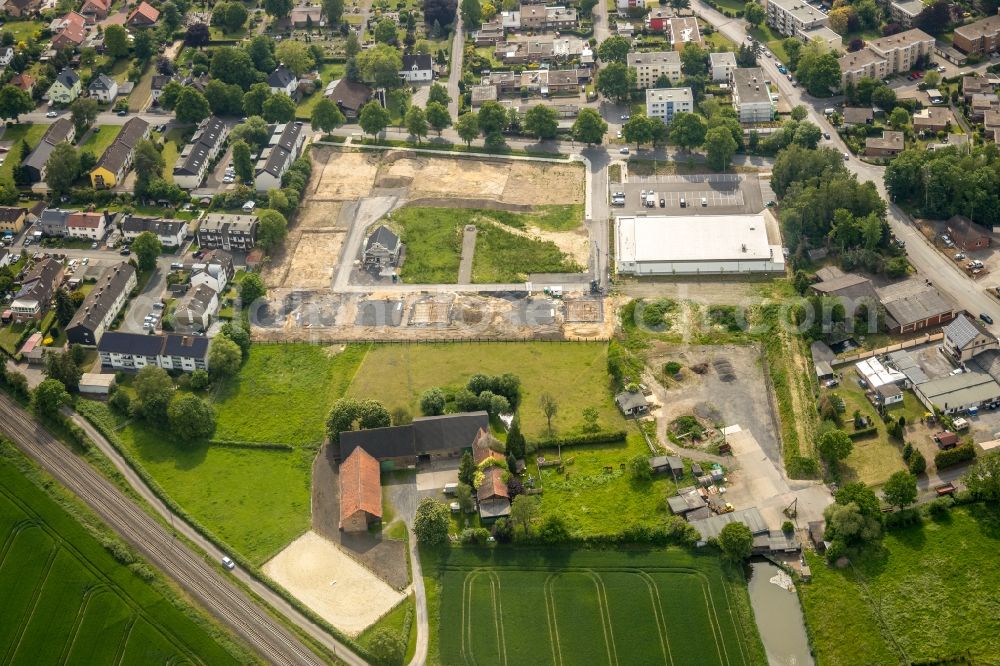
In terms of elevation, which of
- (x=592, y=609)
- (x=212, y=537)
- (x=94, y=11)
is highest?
(x=94, y=11)

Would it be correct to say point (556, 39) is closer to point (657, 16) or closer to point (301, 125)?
point (657, 16)

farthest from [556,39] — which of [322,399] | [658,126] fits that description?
[322,399]

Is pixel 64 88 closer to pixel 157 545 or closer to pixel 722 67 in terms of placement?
pixel 157 545

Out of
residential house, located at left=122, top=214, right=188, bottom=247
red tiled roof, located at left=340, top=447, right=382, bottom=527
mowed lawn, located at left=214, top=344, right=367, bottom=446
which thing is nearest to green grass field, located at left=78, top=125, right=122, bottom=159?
residential house, located at left=122, top=214, right=188, bottom=247

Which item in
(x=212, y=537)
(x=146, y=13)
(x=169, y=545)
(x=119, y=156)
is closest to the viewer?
(x=212, y=537)

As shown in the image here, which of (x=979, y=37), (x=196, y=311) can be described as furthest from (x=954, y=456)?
(x=979, y=37)

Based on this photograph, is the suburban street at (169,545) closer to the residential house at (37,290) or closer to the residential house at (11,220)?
the residential house at (37,290)

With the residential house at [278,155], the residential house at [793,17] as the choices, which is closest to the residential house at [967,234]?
the residential house at [793,17]

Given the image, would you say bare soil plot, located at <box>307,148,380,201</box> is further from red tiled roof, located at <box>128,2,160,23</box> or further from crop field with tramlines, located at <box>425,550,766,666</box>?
crop field with tramlines, located at <box>425,550,766,666</box>
